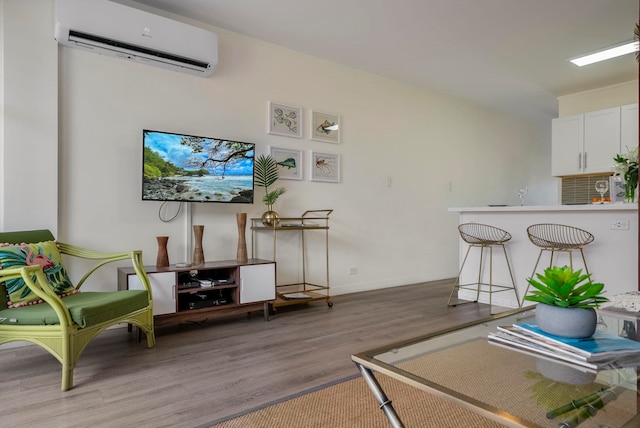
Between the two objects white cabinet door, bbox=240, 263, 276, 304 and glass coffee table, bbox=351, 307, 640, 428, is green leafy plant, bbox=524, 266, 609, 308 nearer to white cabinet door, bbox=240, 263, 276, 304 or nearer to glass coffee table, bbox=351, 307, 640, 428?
glass coffee table, bbox=351, 307, 640, 428

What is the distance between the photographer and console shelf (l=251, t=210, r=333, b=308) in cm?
392

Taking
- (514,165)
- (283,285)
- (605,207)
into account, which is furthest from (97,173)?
(514,165)

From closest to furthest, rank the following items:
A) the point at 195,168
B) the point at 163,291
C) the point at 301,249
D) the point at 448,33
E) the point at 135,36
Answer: the point at 163,291 → the point at 135,36 → the point at 195,168 → the point at 448,33 → the point at 301,249

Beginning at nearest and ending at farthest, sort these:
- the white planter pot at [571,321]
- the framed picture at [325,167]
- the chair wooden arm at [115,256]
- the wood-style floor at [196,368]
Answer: the white planter pot at [571,321] < the wood-style floor at [196,368] < the chair wooden arm at [115,256] < the framed picture at [325,167]

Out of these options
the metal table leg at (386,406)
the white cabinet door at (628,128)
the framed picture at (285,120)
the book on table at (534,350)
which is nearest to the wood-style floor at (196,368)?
the metal table leg at (386,406)

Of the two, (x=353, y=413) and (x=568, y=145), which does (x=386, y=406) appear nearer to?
(x=353, y=413)

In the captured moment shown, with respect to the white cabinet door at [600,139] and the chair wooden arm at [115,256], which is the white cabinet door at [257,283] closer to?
the chair wooden arm at [115,256]

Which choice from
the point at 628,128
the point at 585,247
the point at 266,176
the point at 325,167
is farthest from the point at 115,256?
the point at 628,128

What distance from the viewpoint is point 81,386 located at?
7.09 feet

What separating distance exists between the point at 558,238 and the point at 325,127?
270cm

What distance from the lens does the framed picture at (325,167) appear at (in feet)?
14.9

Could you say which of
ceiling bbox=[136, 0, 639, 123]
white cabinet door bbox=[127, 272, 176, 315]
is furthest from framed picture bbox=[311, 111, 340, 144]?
white cabinet door bbox=[127, 272, 176, 315]

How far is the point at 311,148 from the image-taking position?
4543mm

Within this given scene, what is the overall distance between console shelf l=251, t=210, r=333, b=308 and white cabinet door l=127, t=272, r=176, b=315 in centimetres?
98
